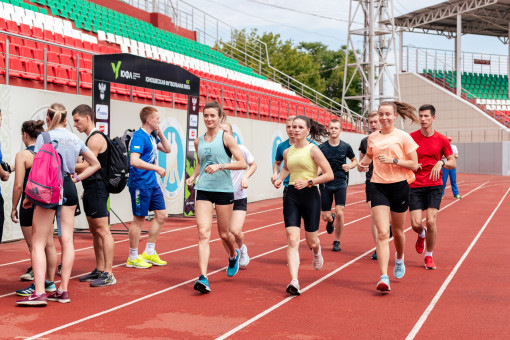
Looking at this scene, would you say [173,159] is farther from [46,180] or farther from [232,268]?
[46,180]

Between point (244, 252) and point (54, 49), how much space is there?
34.2 ft

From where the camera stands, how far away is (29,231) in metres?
6.78

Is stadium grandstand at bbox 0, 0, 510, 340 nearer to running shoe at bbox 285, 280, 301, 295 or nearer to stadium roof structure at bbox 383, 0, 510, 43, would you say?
running shoe at bbox 285, 280, 301, 295

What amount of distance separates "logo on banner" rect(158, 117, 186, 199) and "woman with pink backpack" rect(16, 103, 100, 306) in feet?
25.8

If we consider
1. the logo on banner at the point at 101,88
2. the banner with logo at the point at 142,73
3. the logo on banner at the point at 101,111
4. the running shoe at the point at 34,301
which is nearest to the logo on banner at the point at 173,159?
the banner with logo at the point at 142,73

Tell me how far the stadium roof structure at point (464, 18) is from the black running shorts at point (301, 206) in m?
41.2

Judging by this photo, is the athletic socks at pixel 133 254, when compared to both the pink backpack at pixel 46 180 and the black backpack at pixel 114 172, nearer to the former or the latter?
the black backpack at pixel 114 172

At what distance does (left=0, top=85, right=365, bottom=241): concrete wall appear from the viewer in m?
10.3

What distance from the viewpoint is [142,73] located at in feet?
40.1

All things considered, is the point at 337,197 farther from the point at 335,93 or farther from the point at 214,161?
the point at 335,93

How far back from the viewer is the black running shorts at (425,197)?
27.1 feet

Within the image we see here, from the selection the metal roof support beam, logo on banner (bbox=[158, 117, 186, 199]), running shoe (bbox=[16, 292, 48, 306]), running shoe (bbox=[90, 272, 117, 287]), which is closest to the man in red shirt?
running shoe (bbox=[90, 272, 117, 287])

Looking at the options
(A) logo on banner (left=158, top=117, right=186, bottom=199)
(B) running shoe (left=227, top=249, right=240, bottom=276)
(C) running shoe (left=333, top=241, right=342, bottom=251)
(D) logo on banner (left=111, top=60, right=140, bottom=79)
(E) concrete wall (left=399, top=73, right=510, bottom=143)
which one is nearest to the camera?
(B) running shoe (left=227, top=249, right=240, bottom=276)

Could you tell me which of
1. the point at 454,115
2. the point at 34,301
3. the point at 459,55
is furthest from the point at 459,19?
the point at 34,301
